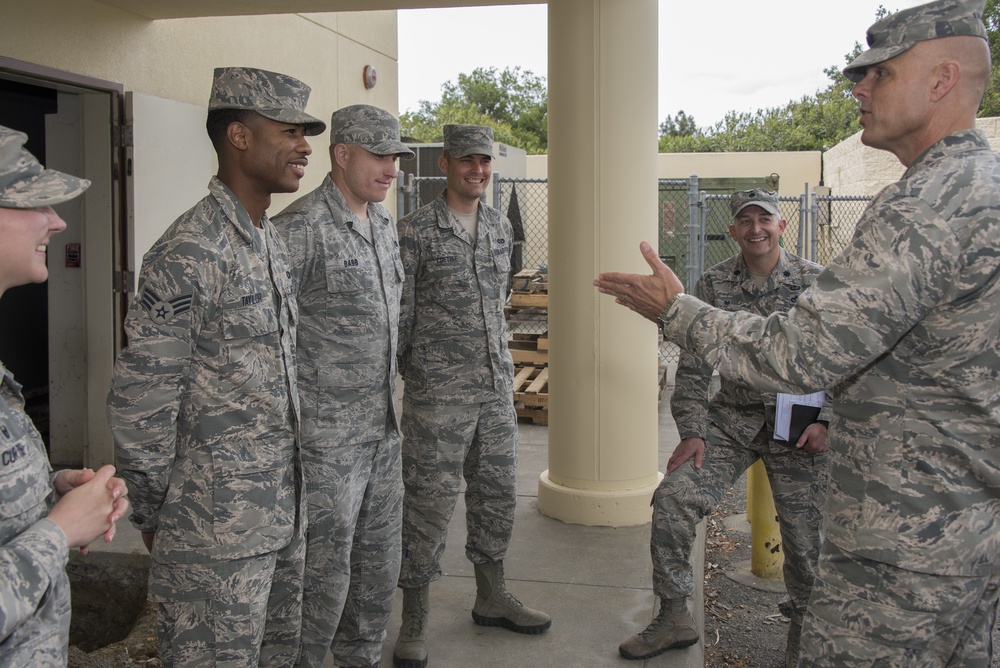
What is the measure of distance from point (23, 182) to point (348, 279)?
5.22ft

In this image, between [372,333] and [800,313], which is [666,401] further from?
[800,313]

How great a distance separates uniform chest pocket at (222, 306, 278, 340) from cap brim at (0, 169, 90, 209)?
2.33 ft

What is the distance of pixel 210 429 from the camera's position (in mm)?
2455

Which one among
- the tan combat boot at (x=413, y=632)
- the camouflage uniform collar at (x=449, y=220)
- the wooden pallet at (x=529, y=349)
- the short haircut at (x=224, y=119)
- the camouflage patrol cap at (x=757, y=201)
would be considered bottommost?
the tan combat boot at (x=413, y=632)

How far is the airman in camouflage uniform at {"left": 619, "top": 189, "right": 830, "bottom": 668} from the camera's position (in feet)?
12.3

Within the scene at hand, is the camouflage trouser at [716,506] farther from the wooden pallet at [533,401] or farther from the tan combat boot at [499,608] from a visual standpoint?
the wooden pallet at [533,401]

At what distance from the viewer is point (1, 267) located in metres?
1.75

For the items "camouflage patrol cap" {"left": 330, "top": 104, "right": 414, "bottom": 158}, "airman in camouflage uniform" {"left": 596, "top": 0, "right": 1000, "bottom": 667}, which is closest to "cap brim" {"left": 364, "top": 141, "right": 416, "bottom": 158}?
"camouflage patrol cap" {"left": 330, "top": 104, "right": 414, "bottom": 158}

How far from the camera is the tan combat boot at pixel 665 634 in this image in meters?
3.70

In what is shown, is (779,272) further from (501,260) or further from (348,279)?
(348,279)

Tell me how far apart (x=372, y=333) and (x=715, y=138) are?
3719 cm

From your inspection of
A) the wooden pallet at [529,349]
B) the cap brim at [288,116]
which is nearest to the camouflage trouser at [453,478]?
the cap brim at [288,116]

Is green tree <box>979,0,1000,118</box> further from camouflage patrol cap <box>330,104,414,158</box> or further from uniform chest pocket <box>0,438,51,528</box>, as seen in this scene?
uniform chest pocket <box>0,438,51,528</box>

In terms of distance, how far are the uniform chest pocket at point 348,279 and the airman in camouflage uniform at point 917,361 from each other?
1499mm
